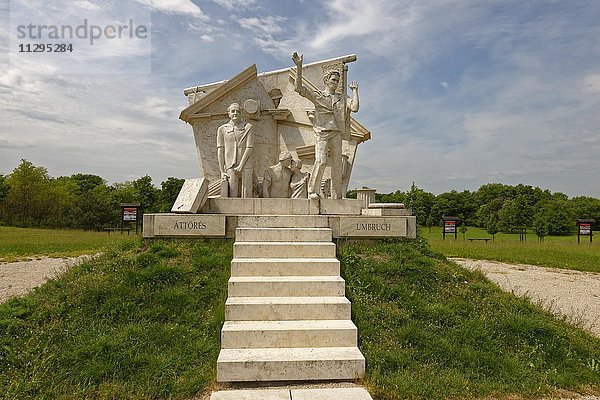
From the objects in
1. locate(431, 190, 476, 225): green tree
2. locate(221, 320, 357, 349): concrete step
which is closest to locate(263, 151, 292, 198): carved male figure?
locate(221, 320, 357, 349): concrete step

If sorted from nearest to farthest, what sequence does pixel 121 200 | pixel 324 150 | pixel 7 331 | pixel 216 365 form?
pixel 216 365
pixel 7 331
pixel 324 150
pixel 121 200

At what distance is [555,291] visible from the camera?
1060cm

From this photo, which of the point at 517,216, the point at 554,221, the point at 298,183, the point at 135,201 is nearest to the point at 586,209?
the point at 554,221

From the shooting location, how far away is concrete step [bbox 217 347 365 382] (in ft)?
14.5

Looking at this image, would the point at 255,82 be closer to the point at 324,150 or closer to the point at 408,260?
the point at 324,150

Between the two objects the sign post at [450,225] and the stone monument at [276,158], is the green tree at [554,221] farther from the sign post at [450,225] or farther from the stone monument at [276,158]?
the stone monument at [276,158]

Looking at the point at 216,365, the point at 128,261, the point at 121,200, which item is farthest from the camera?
the point at 121,200

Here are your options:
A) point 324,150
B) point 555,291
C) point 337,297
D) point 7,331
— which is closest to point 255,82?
point 324,150

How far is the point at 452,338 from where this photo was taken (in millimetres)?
5219

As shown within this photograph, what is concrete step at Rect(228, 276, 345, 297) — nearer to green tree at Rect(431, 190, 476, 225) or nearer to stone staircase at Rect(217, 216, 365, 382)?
stone staircase at Rect(217, 216, 365, 382)

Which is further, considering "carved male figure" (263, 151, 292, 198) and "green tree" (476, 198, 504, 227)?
"green tree" (476, 198, 504, 227)

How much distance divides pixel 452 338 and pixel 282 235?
3.03m

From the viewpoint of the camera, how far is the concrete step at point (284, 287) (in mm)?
5660

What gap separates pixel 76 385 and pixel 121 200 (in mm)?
48588
